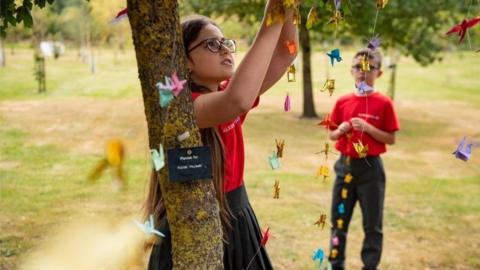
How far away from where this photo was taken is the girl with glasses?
1822mm

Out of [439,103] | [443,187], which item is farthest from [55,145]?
[439,103]

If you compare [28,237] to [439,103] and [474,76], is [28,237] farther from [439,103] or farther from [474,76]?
[474,76]

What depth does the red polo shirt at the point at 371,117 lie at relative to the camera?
4488 millimetres

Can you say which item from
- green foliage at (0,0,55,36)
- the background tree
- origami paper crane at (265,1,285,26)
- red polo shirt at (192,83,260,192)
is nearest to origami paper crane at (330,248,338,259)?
red polo shirt at (192,83,260,192)

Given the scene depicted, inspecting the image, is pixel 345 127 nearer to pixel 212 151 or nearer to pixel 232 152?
pixel 232 152

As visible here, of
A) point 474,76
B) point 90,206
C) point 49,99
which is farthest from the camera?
point 474,76

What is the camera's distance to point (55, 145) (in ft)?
36.8

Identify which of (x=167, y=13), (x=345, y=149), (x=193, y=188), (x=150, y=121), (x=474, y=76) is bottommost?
(x=474, y=76)

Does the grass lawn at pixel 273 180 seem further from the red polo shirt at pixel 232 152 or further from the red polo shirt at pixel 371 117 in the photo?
the red polo shirt at pixel 371 117

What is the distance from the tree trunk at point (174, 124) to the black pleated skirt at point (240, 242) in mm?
425

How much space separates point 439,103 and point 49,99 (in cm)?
1468

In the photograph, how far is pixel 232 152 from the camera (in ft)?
7.57

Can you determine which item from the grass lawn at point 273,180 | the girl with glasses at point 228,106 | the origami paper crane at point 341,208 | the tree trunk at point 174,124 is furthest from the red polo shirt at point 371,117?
the tree trunk at point 174,124

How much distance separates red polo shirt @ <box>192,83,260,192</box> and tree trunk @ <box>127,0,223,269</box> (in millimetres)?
415
